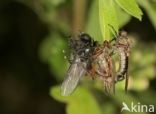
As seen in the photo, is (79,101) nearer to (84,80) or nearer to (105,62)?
(84,80)

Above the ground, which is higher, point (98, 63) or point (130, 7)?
point (130, 7)

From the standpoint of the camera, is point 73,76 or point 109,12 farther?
point 73,76

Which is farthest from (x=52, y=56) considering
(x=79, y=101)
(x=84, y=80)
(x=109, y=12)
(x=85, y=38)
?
(x=109, y=12)

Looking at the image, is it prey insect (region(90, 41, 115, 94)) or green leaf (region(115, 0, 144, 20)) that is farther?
prey insect (region(90, 41, 115, 94))

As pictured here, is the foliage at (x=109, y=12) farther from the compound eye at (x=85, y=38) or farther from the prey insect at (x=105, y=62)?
the compound eye at (x=85, y=38)

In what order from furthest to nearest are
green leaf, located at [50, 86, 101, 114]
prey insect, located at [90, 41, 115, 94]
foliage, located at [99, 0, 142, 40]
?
green leaf, located at [50, 86, 101, 114], prey insect, located at [90, 41, 115, 94], foliage, located at [99, 0, 142, 40]

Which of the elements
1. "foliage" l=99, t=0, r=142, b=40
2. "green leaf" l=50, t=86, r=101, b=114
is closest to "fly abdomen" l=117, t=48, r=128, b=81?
"foliage" l=99, t=0, r=142, b=40

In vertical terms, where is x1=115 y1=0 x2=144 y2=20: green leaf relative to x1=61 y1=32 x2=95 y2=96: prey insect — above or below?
above

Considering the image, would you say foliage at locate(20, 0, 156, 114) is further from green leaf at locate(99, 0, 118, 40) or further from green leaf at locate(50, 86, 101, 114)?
green leaf at locate(99, 0, 118, 40)
